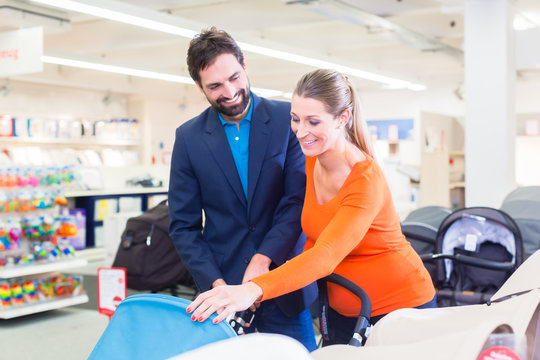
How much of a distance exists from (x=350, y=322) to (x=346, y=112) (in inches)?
26.4

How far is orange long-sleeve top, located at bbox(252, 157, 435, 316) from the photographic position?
159 cm

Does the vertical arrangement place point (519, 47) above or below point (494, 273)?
above

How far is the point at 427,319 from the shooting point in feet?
4.18

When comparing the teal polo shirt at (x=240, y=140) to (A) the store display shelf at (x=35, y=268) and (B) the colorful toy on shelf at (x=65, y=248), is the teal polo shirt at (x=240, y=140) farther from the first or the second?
(B) the colorful toy on shelf at (x=65, y=248)

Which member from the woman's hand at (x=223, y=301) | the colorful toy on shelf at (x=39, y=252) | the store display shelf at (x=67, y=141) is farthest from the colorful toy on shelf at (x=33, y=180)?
the store display shelf at (x=67, y=141)

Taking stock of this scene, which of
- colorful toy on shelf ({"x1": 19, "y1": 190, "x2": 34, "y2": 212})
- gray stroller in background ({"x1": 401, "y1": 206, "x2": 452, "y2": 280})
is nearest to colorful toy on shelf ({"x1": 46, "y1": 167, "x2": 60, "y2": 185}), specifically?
colorful toy on shelf ({"x1": 19, "y1": 190, "x2": 34, "y2": 212})

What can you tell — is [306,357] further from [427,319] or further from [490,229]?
[490,229]

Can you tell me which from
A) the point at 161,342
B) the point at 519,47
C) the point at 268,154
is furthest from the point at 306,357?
the point at 519,47

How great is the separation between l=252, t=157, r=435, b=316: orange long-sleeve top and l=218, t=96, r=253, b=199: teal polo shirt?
26 cm

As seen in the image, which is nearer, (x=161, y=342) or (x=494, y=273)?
(x=161, y=342)

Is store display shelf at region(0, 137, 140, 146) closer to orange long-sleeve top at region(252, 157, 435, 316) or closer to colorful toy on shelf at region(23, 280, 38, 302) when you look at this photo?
Result: colorful toy on shelf at region(23, 280, 38, 302)

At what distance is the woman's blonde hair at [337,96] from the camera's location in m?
1.73

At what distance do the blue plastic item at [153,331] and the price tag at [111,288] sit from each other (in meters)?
2.01

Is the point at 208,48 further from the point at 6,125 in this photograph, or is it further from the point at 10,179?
the point at 6,125
